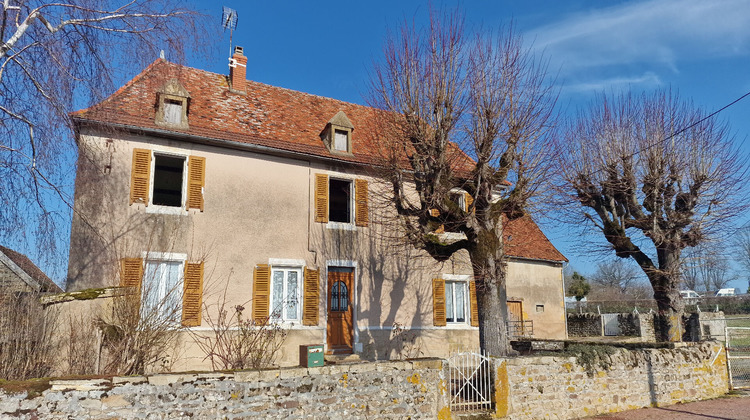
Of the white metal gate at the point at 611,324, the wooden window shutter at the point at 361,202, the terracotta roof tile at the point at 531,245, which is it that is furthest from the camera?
the white metal gate at the point at 611,324

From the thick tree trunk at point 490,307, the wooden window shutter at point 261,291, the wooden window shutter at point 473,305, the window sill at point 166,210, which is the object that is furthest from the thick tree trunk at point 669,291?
the window sill at point 166,210

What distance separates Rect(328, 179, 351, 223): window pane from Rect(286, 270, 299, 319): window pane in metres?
2.29

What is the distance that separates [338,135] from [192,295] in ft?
18.5

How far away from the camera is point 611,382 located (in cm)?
1045

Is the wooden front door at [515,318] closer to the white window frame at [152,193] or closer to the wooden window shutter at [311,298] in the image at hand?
the wooden window shutter at [311,298]

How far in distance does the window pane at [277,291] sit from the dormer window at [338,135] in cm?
359

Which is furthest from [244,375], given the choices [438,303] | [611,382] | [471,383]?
[438,303]

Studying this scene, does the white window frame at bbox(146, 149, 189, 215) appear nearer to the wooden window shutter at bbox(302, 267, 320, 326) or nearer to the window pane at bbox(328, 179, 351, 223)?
the wooden window shutter at bbox(302, 267, 320, 326)

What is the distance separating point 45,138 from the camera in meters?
6.79

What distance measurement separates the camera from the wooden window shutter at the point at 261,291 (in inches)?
476

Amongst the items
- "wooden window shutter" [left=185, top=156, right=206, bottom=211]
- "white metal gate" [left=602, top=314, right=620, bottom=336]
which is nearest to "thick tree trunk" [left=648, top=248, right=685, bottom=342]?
"wooden window shutter" [left=185, top=156, right=206, bottom=211]

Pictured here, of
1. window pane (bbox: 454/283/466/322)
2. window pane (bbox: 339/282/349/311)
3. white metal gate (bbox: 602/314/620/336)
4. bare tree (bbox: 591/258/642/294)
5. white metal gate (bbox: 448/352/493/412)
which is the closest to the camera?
white metal gate (bbox: 448/352/493/412)

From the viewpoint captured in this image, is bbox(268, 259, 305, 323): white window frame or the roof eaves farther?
bbox(268, 259, 305, 323): white window frame

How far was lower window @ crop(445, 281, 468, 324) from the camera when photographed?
1495cm
